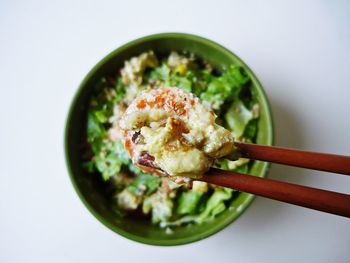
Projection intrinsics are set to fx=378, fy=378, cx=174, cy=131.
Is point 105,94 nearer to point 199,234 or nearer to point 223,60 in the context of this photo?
point 223,60

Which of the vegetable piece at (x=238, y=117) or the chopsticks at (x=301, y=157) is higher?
the vegetable piece at (x=238, y=117)

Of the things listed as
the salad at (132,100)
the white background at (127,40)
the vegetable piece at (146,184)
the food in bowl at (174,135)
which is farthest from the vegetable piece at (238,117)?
the food in bowl at (174,135)

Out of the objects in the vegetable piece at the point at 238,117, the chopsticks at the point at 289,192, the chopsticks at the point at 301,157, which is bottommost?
the chopsticks at the point at 289,192

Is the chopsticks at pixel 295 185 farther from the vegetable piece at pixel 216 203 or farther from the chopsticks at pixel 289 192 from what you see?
the vegetable piece at pixel 216 203

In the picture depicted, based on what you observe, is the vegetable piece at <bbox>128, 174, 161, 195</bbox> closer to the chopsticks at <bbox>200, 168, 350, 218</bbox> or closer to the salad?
the salad

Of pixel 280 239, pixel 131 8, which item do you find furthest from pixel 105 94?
pixel 280 239

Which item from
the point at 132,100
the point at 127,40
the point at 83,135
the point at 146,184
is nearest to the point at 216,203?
the point at 146,184

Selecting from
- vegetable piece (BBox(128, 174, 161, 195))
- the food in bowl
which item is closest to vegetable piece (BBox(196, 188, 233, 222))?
vegetable piece (BBox(128, 174, 161, 195))

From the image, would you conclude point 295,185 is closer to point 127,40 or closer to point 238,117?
point 238,117
